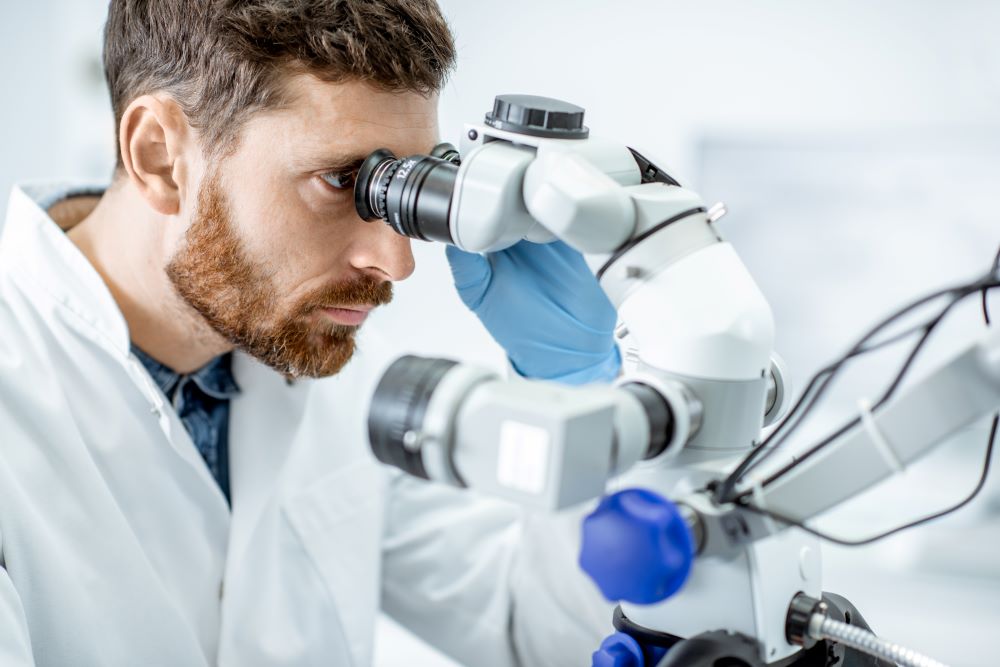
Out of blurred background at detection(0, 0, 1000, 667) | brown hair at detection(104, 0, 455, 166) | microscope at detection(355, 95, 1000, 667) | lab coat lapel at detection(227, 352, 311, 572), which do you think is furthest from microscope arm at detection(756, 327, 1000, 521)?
blurred background at detection(0, 0, 1000, 667)

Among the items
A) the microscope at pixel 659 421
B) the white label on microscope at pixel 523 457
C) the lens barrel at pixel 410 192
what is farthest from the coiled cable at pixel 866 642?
the lens barrel at pixel 410 192

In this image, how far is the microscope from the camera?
506 millimetres

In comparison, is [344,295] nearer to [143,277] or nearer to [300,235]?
[300,235]

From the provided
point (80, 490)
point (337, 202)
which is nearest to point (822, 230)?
point (337, 202)

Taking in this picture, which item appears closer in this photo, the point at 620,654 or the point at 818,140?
the point at 620,654

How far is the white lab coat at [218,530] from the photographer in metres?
0.91

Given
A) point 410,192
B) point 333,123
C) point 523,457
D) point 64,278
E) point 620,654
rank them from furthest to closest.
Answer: point 64,278, point 333,123, point 410,192, point 620,654, point 523,457

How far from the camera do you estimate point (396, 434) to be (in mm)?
541

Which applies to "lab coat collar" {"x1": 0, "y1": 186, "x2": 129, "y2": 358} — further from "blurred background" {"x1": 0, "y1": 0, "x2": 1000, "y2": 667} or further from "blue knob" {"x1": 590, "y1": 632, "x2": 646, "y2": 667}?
Answer: "blurred background" {"x1": 0, "y1": 0, "x2": 1000, "y2": 667}

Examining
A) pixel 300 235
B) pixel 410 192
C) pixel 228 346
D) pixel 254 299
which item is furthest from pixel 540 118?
pixel 228 346

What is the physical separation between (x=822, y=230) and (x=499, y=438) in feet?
5.37

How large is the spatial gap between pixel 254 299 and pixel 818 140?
1.41 metres

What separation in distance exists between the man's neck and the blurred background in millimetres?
884

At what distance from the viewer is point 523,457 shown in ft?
1.64
